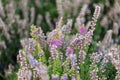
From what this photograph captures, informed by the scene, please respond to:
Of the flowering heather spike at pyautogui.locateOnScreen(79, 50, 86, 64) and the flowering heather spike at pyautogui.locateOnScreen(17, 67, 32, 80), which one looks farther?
the flowering heather spike at pyautogui.locateOnScreen(79, 50, 86, 64)

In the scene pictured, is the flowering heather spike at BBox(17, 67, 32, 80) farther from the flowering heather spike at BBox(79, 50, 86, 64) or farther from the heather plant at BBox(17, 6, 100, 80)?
the flowering heather spike at BBox(79, 50, 86, 64)

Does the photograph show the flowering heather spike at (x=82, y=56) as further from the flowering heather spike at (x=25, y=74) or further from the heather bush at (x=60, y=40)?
the flowering heather spike at (x=25, y=74)

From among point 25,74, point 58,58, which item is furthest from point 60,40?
point 25,74

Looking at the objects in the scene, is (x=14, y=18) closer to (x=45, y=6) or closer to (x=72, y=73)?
(x=45, y=6)

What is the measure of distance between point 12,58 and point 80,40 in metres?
1.46

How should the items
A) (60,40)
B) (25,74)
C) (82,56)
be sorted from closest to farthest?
(25,74) → (82,56) → (60,40)

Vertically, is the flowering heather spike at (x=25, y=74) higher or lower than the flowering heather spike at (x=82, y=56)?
lower

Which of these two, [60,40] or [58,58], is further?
[60,40]

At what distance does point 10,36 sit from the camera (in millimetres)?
3553

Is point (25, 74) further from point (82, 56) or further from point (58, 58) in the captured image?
point (82, 56)

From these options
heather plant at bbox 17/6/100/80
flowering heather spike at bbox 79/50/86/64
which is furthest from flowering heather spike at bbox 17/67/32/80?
flowering heather spike at bbox 79/50/86/64

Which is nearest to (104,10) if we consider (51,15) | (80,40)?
(51,15)

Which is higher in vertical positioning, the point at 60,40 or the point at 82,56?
the point at 60,40

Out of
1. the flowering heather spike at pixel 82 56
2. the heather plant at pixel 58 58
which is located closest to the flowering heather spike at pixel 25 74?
the heather plant at pixel 58 58
